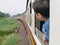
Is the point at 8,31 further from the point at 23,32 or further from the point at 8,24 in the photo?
the point at 23,32

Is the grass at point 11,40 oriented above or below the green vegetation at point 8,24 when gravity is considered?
below

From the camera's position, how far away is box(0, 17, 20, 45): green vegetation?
2.08m

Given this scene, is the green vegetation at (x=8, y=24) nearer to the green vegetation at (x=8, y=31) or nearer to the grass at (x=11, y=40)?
the green vegetation at (x=8, y=31)

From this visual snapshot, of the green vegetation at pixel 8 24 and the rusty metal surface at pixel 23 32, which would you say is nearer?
the rusty metal surface at pixel 23 32

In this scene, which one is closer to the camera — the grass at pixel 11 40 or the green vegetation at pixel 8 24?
the grass at pixel 11 40

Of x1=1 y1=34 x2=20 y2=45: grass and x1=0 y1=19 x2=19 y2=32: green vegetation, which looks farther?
x1=0 y1=19 x2=19 y2=32: green vegetation

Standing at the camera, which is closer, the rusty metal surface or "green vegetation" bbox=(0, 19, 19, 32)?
the rusty metal surface

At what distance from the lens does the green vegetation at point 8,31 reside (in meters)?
2.08

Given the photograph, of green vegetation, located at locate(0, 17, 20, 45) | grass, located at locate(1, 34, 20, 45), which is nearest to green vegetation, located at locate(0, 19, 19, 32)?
green vegetation, located at locate(0, 17, 20, 45)

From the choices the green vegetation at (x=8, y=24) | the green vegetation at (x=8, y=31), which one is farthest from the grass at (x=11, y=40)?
the green vegetation at (x=8, y=24)

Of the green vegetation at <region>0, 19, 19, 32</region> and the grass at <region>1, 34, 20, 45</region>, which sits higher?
the green vegetation at <region>0, 19, 19, 32</region>

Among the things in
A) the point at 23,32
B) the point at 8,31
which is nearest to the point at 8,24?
the point at 8,31

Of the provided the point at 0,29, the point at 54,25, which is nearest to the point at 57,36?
A: the point at 54,25

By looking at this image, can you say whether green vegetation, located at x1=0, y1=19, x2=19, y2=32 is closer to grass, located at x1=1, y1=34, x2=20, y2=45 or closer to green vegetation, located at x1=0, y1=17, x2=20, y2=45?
green vegetation, located at x1=0, y1=17, x2=20, y2=45
